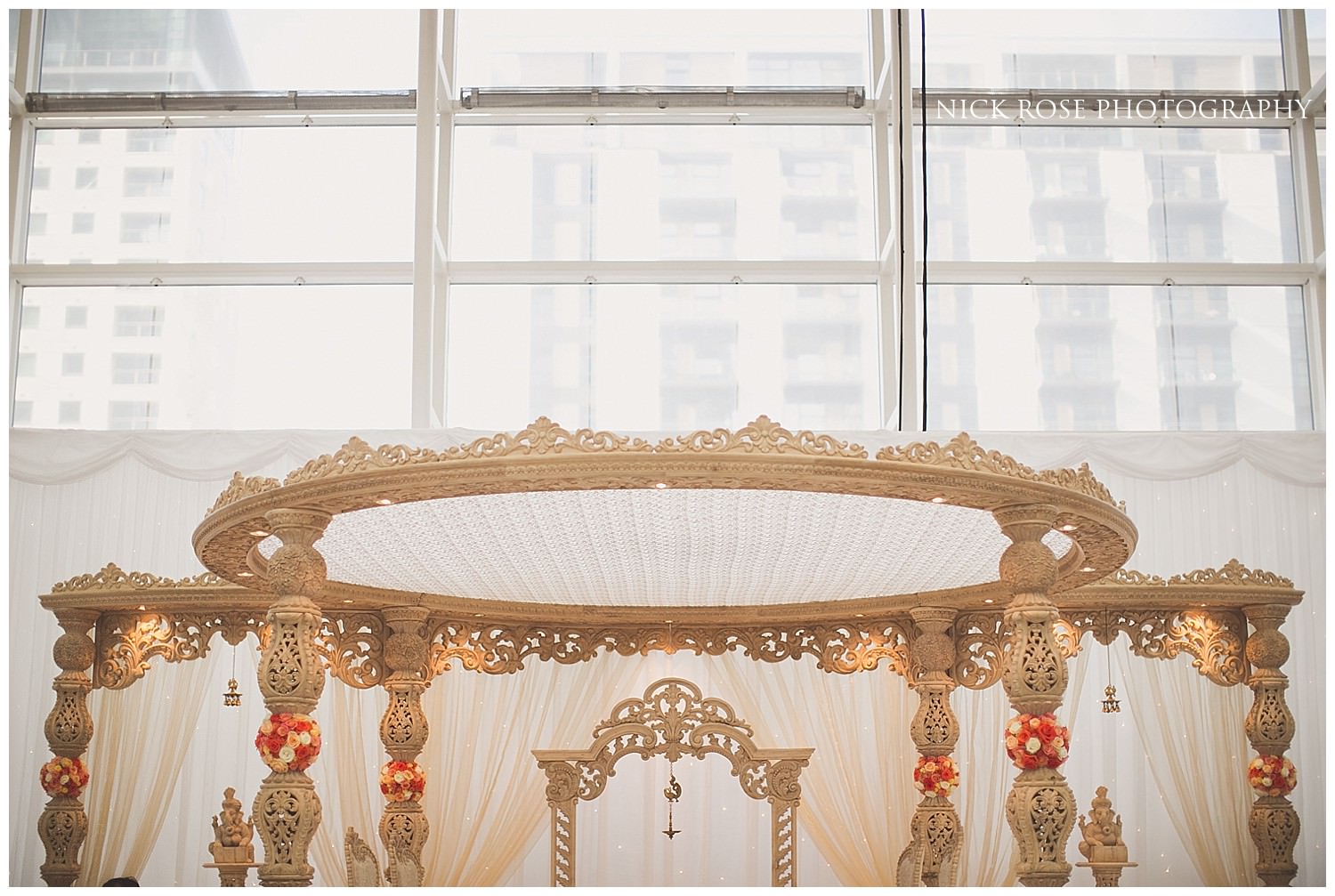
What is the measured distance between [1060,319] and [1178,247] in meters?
1.07

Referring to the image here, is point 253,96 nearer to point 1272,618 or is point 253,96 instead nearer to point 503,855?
point 503,855

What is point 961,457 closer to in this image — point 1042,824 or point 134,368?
point 1042,824

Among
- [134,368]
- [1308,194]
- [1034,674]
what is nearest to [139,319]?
[134,368]

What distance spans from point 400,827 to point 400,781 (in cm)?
24

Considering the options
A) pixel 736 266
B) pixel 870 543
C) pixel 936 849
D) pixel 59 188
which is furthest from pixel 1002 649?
pixel 59 188

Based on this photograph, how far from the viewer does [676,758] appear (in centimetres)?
638

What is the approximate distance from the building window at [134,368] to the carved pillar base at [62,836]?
4.31m

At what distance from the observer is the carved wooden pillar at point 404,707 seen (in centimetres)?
658

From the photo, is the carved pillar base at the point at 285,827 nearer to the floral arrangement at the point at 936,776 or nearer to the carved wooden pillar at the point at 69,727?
the carved wooden pillar at the point at 69,727

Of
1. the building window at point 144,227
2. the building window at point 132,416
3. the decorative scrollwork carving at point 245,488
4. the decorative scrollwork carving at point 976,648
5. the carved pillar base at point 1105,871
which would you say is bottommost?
the carved pillar base at point 1105,871

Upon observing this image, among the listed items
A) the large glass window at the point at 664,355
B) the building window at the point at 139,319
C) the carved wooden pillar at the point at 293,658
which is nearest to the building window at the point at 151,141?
the building window at the point at 139,319

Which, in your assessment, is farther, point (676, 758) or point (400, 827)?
point (400, 827)

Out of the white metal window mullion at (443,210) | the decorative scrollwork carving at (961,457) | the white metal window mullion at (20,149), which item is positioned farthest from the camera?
the white metal window mullion at (20,149)

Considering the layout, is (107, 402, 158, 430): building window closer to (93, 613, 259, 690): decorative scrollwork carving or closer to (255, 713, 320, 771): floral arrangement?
(93, 613, 259, 690): decorative scrollwork carving
